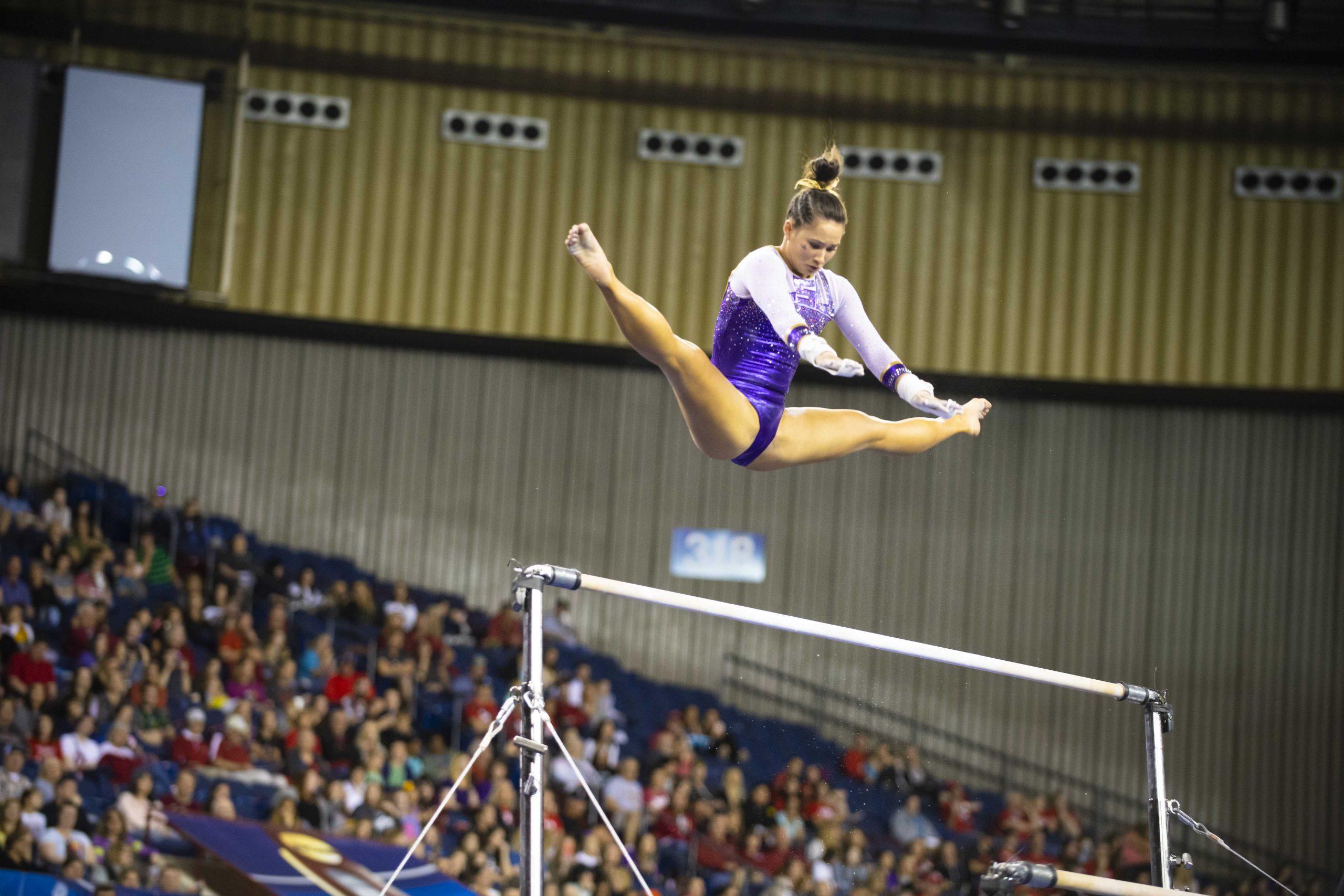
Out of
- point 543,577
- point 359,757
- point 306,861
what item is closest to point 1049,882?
point 543,577

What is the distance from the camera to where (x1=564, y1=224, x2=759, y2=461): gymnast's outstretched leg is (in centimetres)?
340

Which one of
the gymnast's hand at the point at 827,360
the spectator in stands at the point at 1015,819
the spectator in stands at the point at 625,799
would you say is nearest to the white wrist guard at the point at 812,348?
the gymnast's hand at the point at 827,360

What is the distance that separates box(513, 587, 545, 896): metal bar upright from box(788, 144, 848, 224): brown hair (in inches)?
51.8

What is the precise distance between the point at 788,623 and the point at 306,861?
3.32 m

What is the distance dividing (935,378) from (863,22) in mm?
2839

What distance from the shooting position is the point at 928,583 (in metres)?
11.0

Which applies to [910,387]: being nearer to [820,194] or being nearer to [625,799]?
[820,194]

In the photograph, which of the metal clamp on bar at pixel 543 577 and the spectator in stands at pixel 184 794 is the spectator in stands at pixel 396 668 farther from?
the metal clamp on bar at pixel 543 577

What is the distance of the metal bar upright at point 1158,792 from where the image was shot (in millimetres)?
4461

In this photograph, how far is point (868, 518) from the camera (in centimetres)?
1127

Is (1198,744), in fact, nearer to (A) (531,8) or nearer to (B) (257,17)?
(A) (531,8)

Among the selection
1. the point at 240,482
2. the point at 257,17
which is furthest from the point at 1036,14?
the point at 240,482

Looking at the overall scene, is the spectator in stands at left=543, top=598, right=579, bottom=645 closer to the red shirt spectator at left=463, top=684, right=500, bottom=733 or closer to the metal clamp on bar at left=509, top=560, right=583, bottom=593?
the red shirt spectator at left=463, top=684, right=500, bottom=733

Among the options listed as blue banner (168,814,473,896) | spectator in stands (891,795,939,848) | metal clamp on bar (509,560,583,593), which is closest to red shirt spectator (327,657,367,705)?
blue banner (168,814,473,896)
